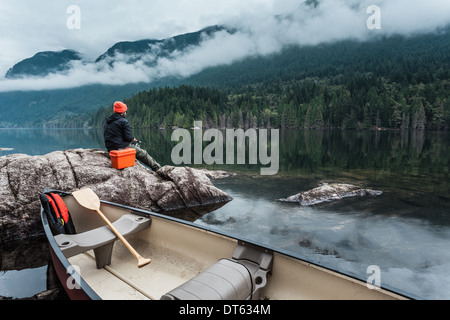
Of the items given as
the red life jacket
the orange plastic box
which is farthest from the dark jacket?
the red life jacket

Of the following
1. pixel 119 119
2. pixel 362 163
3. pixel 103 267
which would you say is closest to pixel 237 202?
pixel 119 119

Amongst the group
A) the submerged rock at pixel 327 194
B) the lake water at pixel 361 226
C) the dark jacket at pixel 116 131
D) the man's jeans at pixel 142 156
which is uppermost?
the dark jacket at pixel 116 131

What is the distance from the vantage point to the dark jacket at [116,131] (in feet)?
39.3

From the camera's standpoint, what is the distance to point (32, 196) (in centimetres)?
1101

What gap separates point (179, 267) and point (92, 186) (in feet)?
24.1

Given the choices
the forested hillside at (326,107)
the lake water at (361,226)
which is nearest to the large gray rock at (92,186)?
the lake water at (361,226)

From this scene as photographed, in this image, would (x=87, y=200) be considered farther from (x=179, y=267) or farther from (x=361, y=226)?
(x=361, y=226)

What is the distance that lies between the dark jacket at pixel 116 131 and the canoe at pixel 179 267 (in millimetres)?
3707

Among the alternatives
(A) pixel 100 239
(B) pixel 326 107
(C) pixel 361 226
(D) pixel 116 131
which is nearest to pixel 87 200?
(A) pixel 100 239

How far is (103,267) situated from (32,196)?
6.13 metres

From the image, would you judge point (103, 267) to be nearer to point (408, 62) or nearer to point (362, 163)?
point (362, 163)

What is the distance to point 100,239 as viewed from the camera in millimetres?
6691

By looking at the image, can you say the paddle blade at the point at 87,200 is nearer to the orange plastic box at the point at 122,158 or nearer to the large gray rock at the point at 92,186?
the large gray rock at the point at 92,186

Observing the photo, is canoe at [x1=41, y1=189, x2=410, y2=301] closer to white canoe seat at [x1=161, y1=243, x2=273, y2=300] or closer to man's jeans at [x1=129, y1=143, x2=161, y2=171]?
white canoe seat at [x1=161, y1=243, x2=273, y2=300]
